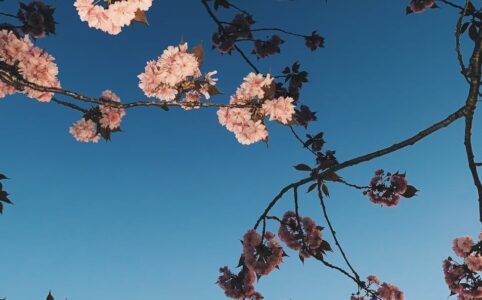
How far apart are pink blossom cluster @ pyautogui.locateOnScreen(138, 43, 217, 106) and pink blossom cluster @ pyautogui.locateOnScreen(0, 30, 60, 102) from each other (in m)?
1.18

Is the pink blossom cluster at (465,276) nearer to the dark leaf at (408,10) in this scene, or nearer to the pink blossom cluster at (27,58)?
the dark leaf at (408,10)

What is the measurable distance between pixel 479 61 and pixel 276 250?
2777 mm

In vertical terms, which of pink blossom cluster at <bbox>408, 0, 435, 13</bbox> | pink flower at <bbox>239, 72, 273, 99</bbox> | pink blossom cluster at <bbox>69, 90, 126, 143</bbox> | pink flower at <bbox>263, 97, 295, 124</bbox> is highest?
pink blossom cluster at <bbox>408, 0, 435, 13</bbox>

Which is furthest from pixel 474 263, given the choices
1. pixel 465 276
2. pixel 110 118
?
pixel 110 118

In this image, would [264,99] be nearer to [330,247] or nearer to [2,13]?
[330,247]

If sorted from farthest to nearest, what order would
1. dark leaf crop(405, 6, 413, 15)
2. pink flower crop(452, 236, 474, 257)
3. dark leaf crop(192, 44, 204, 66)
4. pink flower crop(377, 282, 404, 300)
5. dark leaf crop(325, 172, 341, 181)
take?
pink flower crop(452, 236, 474, 257) → pink flower crop(377, 282, 404, 300) → dark leaf crop(405, 6, 413, 15) → dark leaf crop(192, 44, 204, 66) → dark leaf crop(325, 172, 341, 181)

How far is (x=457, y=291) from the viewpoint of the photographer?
6.27 meters

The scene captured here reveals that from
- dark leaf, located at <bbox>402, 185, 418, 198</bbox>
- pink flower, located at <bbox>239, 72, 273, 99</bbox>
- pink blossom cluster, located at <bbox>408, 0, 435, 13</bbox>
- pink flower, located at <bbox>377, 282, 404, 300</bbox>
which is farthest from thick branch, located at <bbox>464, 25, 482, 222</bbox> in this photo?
pink flower, located at <bbox>377, 282, 404, 300</bbox>

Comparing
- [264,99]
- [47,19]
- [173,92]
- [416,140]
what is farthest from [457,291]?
[47,19]

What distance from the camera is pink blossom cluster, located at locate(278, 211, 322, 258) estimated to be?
17.7ft

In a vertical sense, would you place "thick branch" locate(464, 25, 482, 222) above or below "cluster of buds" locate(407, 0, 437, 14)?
below

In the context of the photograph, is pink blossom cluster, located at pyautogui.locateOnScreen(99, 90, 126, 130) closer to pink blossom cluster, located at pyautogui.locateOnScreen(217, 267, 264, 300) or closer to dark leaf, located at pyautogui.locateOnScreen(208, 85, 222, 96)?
dark leaf, located at pyautogui.locateOnScreen(208, 85, 222, 96)

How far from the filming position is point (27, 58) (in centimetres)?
523

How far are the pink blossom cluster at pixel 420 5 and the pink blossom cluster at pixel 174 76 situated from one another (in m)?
3.19
